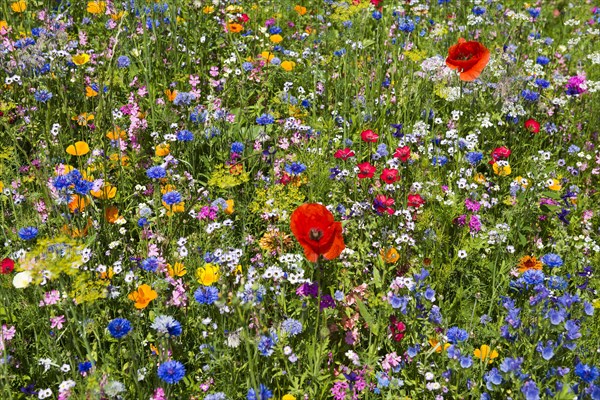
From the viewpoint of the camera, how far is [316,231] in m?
2.37

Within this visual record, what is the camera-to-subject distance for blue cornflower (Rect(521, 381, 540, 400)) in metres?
2.26

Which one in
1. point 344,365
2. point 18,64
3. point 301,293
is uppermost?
point 18,64

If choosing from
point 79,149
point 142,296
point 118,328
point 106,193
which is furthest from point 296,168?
point 118,328

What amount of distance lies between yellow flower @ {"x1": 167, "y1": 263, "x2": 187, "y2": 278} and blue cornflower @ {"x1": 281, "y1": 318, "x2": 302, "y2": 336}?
21.4 inches

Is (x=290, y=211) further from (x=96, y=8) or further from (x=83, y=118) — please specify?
(x=96, y=8)

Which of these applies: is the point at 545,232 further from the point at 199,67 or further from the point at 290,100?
the point at 199,67

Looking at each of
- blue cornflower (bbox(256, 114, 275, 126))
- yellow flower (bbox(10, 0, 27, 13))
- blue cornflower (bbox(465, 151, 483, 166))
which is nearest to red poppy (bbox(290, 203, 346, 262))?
blue cornflower (bbox(256, 114, 275, 126))

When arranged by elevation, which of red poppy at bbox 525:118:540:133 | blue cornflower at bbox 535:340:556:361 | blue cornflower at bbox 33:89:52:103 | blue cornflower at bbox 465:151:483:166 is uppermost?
red poppy at bbox 525:118:540:133

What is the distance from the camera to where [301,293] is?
9.04ft

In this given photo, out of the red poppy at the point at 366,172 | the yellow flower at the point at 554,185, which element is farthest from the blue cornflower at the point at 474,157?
the red poppy at the point at 366,172

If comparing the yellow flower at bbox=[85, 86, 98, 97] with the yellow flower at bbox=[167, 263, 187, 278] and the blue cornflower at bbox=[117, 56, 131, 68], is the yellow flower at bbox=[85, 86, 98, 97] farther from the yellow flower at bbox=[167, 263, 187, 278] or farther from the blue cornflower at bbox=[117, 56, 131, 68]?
the yellow flower at bbox=[167, 263, 187, 278]

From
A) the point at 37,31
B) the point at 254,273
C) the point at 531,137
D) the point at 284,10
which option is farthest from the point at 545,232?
the point at 37,31

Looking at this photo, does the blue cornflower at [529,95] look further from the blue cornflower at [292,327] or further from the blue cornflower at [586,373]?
the blue cornflower at [292,327]

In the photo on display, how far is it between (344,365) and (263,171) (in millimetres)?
1481
